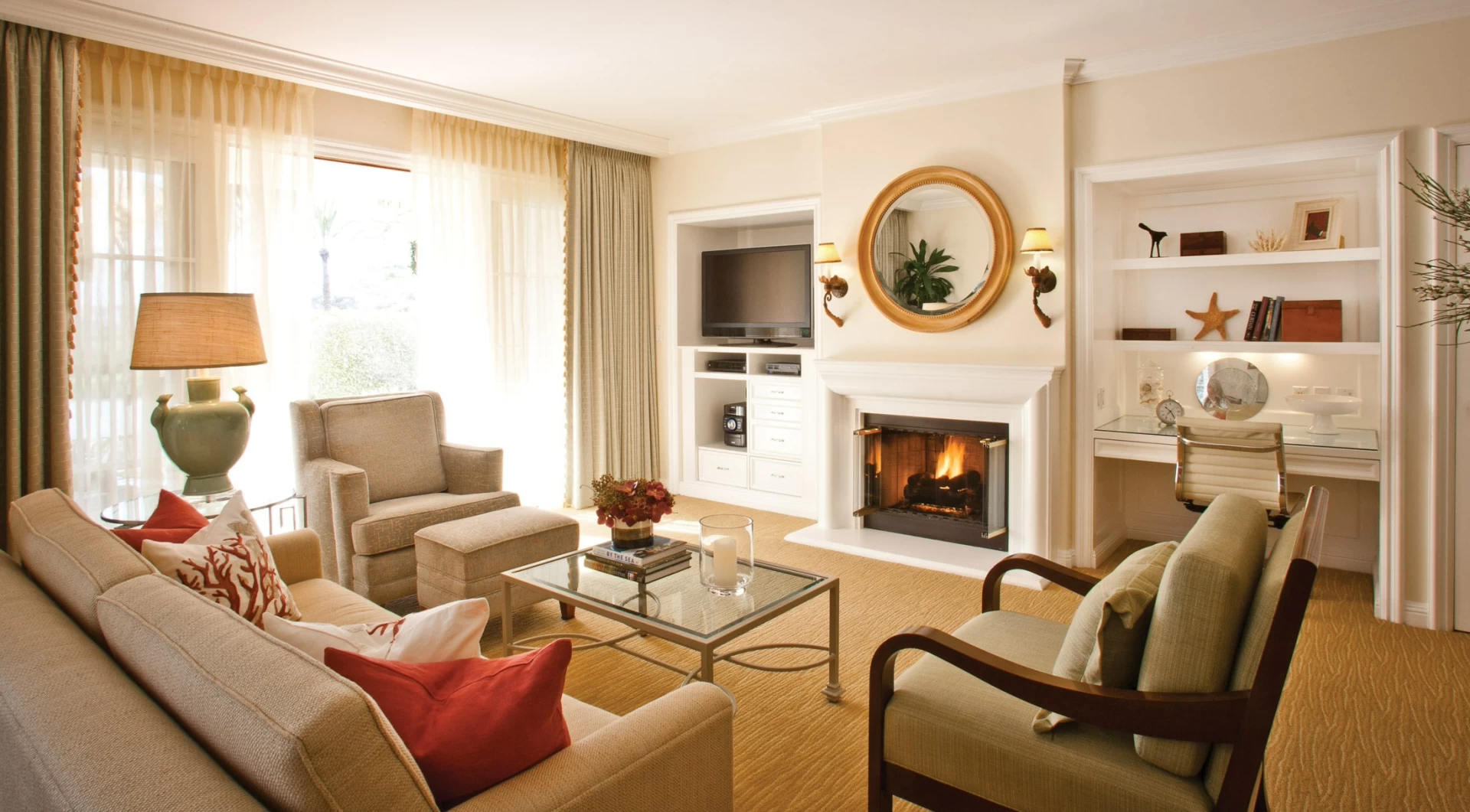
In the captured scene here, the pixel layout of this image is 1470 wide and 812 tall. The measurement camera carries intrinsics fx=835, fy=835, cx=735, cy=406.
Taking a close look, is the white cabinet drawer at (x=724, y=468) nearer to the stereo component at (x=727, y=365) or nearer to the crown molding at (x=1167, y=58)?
the stereo component at (x=727, y=365)

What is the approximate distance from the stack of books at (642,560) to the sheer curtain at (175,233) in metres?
2.20

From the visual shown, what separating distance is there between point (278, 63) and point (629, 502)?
275cm

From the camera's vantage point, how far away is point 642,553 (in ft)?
9.48

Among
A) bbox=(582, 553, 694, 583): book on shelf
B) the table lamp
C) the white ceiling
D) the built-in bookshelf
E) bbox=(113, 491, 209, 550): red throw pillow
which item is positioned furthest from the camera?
the built-in bookshelf

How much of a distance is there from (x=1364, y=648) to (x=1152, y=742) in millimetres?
2286

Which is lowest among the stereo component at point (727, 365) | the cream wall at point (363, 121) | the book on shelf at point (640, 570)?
the book on shelf at point (640, 570)

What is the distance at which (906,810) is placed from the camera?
2.19m

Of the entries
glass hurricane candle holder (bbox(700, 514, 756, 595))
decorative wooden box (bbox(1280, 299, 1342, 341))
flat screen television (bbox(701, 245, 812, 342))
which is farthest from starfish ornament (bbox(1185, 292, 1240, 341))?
glass hurricane candle holder (bbox(700, 514, 756, 595))

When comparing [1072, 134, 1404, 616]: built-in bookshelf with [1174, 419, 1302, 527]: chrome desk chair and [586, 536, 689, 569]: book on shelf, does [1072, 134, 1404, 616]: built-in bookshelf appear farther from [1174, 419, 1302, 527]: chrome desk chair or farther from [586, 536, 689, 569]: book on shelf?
[586, 536, 689, 569]: book on shelf

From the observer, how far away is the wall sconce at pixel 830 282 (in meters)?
4.82

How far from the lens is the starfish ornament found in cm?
435

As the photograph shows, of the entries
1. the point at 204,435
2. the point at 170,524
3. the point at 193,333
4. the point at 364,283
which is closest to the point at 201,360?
the point at 193,333

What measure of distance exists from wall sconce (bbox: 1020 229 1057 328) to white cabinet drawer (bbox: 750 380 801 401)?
1700 millimetres

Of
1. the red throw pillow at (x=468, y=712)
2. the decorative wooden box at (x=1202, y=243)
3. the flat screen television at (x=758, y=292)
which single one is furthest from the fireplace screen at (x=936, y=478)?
the red throw pillow at (x=468, y=712)
